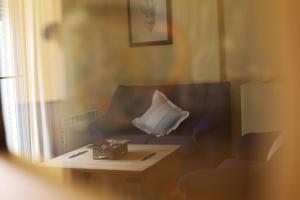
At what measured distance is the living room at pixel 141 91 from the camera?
1553 mm

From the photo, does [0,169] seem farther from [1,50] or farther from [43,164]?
[1,50]

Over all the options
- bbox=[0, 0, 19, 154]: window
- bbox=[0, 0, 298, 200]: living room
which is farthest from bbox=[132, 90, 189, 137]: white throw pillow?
bbox=[0, 0, 19, 154]: window

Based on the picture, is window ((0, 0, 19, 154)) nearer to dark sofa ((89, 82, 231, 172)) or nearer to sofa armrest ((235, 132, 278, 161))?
dark sofa ((89, 82, 231, 172))

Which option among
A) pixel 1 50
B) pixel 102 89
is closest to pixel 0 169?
pixel 1 50

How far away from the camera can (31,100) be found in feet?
6.35

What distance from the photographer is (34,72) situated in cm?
193

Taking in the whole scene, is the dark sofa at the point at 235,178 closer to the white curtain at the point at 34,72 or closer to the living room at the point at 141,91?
the living room at the point at 141,91

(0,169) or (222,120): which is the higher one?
(222,120)

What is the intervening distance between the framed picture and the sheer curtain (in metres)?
0.38

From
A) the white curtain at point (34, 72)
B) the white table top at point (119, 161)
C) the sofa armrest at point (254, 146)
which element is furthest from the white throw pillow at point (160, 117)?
the white curtain at point (34, 72)

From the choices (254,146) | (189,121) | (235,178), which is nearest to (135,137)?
(189,121)

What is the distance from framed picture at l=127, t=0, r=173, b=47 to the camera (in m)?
2.08

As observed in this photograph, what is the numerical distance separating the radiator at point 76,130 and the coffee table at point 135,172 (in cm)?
21

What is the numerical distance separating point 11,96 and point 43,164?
35 centimetres
